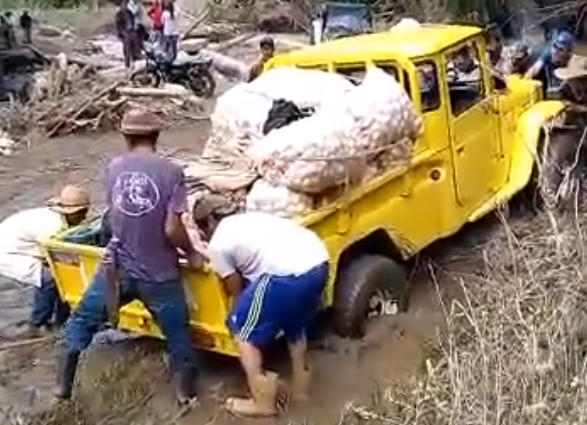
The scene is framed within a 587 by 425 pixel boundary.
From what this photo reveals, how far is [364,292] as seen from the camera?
7.92 metres

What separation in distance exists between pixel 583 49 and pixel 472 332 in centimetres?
895

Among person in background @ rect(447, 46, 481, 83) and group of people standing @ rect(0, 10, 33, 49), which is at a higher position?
person in background @ rect(447, 46, 481, 83)

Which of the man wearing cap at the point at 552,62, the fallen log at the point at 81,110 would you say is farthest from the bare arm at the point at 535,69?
the fallen log at the point at 81,110

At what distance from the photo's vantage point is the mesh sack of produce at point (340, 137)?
739 cm

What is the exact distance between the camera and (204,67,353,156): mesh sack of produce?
26.3ft

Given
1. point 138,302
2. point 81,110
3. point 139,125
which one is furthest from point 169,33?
point 139,125

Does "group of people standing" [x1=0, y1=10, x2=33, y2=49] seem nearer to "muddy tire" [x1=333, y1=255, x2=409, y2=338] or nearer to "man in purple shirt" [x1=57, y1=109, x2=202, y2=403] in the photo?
"muddy tire" [x1=333, y1=255, x2=409, y2=338]

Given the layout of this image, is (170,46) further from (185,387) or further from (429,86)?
(185,387)

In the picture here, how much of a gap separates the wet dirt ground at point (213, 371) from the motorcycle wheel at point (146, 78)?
9.27 m

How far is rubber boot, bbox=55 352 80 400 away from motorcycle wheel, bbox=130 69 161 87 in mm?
11555

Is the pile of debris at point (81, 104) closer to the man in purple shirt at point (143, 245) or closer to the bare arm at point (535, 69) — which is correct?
the bare arm at point (535, 69)

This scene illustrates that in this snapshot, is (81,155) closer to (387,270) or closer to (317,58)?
(317,58)

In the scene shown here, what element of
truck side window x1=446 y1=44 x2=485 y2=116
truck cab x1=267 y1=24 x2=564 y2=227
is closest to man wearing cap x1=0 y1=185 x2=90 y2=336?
truck cab x1=267 y1=24 x2=564 y2=227

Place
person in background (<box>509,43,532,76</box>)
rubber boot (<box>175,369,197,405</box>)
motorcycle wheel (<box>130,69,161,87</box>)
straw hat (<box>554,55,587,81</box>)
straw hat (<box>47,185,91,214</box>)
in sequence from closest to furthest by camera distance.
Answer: rubber boot (<box>175,369,197,405</box>), straw hat (<box>47,185,91,214</box>), straw hat (<box>554,55,587,81</box>), person in background (<box>509,43,532,76</box>), motorcycle wheel (<box>130,69,161,87</box>)
